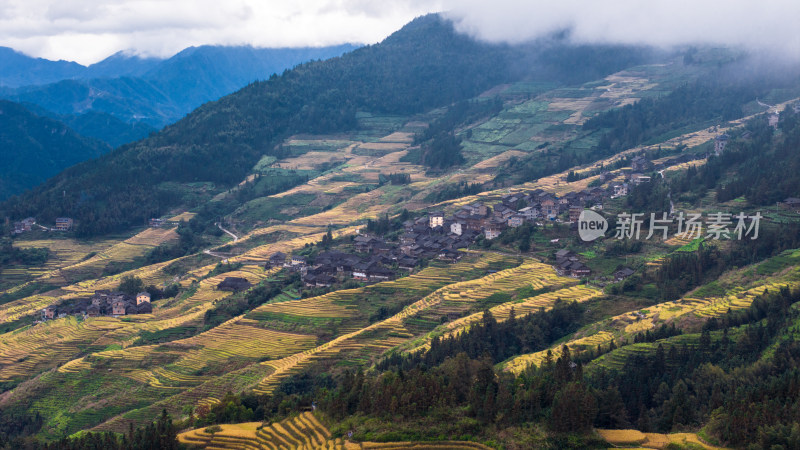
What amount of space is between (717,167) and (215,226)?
3980 cm

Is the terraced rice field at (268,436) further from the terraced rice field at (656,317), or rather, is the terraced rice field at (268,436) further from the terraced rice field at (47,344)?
the terraced rice field at (47,344)

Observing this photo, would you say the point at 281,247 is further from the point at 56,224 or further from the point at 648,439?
the point at 648,439

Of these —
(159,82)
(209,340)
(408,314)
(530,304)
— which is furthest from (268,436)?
(159,82)

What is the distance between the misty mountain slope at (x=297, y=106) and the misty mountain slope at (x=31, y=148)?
2034cm

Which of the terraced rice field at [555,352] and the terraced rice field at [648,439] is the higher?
the terraced rice field at [648,439]

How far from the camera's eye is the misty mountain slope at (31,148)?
88.2 meters

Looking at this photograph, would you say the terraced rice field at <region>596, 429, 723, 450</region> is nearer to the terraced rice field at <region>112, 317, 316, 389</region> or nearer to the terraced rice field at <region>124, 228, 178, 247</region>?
the terraced rice field at <region>112, 317, 316, 389</region>

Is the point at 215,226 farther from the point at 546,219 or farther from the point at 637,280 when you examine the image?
the point at 637,280

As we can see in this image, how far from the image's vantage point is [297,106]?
89562mm

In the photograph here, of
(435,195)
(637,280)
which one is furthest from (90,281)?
(637,280)

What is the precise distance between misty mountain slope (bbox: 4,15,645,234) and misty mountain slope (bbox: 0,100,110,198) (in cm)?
2034

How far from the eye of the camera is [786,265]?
32.1m

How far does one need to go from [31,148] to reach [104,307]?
212ft

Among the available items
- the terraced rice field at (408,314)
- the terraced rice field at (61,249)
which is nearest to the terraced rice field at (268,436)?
the terraced rice field at (408,314)
